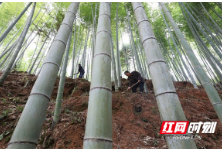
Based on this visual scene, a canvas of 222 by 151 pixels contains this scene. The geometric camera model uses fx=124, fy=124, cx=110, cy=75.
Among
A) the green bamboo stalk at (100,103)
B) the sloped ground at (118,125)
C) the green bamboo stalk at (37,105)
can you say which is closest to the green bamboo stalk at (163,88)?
the green bamboo stalk at (100,103)

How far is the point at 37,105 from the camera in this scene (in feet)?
3.29

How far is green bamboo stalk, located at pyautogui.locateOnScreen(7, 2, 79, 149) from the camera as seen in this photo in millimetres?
840

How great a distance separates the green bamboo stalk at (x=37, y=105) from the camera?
2.76ft

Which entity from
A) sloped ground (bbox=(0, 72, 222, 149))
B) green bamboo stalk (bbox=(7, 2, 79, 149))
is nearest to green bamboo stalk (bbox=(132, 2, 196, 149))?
Result: green bamboo stalk (bbox=(7, 2, 79, 149))

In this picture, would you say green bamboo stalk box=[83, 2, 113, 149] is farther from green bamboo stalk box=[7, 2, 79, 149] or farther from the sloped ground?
the sloped ground

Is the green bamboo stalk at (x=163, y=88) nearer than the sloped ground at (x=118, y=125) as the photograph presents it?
Yes

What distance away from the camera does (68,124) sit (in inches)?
88.2

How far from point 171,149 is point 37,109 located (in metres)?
1.01

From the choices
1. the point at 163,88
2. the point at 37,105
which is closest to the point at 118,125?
the point at 163,88

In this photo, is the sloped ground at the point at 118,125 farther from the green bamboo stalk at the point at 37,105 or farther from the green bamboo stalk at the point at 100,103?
the green bamboo stalk at the point at 100,103

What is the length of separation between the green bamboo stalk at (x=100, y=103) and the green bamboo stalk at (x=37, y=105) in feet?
1.34

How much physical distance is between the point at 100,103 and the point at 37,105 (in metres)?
0.53

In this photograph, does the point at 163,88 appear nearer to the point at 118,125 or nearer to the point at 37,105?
the point at 37,105

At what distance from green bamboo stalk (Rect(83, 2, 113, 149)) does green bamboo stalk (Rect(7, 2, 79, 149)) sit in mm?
409
